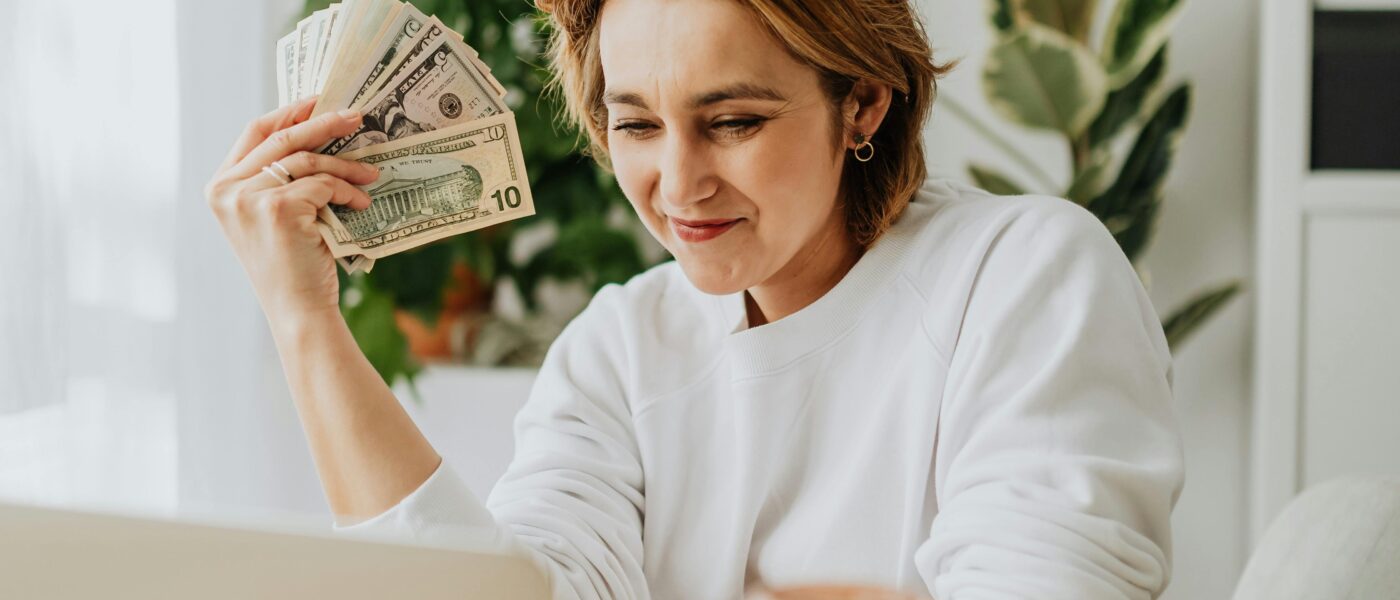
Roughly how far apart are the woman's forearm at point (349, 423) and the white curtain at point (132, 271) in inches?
28.4

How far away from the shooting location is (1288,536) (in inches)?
36.8

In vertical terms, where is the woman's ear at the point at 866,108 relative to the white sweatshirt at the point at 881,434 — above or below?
above

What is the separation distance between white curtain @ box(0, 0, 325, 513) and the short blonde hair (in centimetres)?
97

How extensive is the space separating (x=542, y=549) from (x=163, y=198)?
1859 millimetres

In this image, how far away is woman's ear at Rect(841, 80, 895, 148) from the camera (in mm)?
1332

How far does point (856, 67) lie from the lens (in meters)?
1.27

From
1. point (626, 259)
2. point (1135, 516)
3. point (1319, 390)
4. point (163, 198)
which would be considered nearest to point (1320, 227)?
point (1319, 390)

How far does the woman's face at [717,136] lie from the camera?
120 centimetres

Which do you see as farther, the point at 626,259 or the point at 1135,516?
the point at 626,259

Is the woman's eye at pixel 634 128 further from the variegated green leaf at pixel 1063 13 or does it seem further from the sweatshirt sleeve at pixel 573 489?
the variegated green leaf at pixel 1063 13

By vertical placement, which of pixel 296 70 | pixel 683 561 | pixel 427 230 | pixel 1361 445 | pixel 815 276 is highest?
pixel 296 70

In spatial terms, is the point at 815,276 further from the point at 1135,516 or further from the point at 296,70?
the point at 296,70

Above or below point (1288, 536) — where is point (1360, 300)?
below

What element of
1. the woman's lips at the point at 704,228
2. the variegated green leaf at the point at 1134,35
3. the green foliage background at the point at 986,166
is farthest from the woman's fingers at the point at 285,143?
the variegated green leaf at the point at 1134,35
